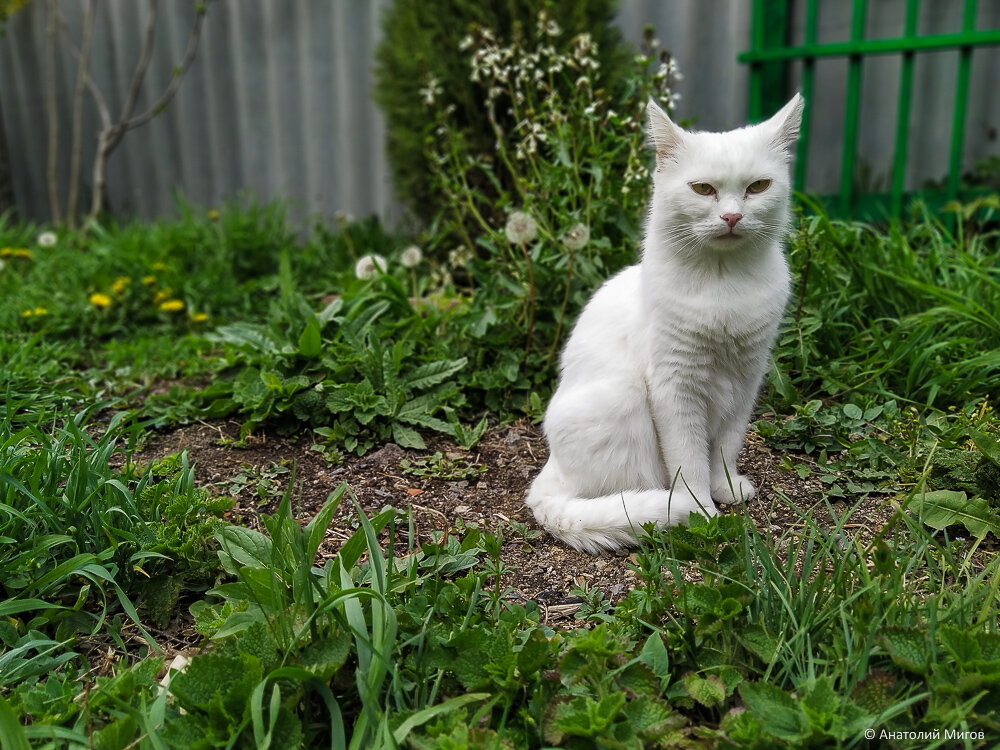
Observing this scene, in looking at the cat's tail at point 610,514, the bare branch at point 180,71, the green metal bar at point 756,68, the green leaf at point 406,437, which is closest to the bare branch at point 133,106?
the bare branch at point 180,71

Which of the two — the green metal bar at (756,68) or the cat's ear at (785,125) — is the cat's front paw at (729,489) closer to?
the cat's ear at (785,125)

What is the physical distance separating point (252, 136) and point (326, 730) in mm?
5666

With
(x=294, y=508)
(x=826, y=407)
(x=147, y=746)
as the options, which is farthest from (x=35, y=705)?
(x=826, y=407)

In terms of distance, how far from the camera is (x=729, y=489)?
2281 millimetres

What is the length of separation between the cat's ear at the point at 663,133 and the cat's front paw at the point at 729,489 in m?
0.92

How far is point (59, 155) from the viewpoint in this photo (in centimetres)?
721

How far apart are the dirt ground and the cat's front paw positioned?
0.13 feet

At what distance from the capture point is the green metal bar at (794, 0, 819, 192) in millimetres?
4609

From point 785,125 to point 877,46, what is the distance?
307 cm

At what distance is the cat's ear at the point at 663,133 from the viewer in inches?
79.0

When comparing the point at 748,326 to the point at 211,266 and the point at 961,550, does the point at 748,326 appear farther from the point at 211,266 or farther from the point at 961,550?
the point at 211,266

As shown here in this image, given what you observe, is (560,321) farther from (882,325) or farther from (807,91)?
(807,91)

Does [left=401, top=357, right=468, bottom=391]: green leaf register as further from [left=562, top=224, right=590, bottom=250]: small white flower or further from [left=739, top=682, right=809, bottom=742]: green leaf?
[left=739, top=682, right=809, bottom=742]: green leaf

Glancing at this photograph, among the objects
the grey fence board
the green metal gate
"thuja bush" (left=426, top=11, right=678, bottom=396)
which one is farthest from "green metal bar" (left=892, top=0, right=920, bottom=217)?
"thuja bush" (left=426, top=11, right=678, bottom=396)
